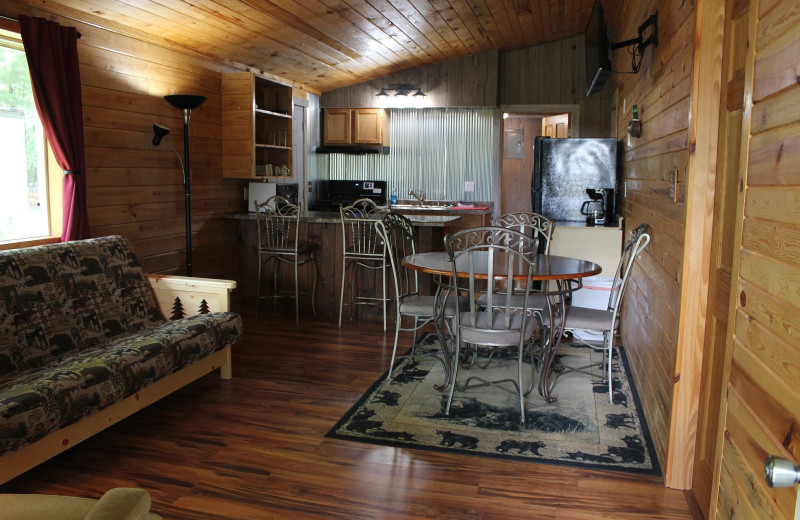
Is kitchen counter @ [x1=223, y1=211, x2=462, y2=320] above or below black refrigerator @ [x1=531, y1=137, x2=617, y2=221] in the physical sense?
below

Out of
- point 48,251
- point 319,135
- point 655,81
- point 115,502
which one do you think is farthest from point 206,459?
point 319,135

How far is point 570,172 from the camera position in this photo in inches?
225

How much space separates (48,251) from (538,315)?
2.57 metres

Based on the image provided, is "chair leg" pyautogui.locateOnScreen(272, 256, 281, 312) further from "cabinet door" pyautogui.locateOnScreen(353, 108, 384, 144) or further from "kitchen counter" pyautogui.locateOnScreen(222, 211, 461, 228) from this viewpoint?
"cabinet door" pyautogui.locateOnScreen(353, 108, 384, 144)

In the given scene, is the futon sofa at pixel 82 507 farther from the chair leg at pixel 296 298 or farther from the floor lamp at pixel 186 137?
the chair leg at pixel 296 298

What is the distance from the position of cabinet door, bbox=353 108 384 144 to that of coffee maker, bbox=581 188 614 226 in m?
3.26

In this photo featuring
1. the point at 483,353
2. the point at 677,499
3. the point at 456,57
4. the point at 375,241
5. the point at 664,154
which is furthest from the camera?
the point at 456,57

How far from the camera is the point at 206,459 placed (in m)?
2.84

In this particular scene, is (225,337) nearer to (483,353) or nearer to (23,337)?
(23,337)

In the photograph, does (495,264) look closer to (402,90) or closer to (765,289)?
(765,289)

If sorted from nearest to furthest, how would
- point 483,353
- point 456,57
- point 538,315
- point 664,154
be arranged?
point 664,154, point 538,315, point 483,353, point 456,57

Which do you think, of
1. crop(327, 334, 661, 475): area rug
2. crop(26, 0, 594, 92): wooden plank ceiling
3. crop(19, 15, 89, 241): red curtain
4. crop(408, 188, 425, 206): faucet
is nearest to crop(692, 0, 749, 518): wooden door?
crop(327, 334, 661, 475): area rug

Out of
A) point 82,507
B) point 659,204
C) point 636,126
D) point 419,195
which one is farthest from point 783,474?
point 419,195

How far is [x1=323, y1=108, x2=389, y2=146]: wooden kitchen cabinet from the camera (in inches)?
317
